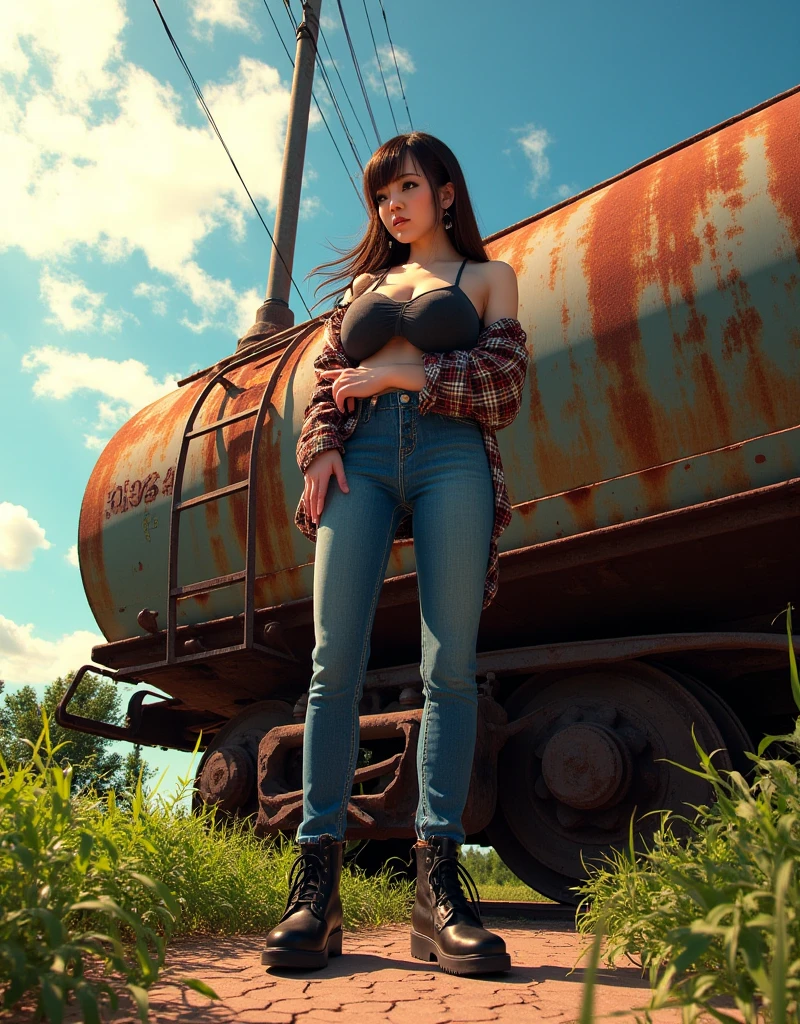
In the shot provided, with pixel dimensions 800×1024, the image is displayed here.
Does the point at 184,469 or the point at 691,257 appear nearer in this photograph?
the point at 691,257

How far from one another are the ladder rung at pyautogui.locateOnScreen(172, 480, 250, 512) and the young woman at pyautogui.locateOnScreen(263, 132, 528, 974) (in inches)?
75.4

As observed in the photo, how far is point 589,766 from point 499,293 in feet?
6.30

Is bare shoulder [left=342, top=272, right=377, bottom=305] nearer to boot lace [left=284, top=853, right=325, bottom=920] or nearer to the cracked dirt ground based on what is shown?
boot lace [left=284, top=853, right=325, bottom=920]

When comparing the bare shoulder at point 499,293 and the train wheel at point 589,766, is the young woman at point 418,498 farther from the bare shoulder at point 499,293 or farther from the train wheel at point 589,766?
the train wheel at point 589,766

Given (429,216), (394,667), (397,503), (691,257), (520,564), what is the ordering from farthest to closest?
(394,667), (520,564), (691,257), (429,216), (397,503)

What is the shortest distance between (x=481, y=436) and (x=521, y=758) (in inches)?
76.8

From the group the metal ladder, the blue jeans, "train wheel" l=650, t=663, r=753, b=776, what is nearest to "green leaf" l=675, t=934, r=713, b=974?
the blue jeans

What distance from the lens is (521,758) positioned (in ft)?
12.0

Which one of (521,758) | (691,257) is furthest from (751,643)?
(691,257)

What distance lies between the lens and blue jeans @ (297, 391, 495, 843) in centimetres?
198

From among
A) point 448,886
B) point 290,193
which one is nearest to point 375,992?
point 448,886

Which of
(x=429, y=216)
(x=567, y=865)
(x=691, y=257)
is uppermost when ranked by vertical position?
(x=691, y=257)

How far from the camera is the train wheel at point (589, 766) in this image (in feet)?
10.6

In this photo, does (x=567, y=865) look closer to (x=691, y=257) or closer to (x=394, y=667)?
(x=394, y=667)
